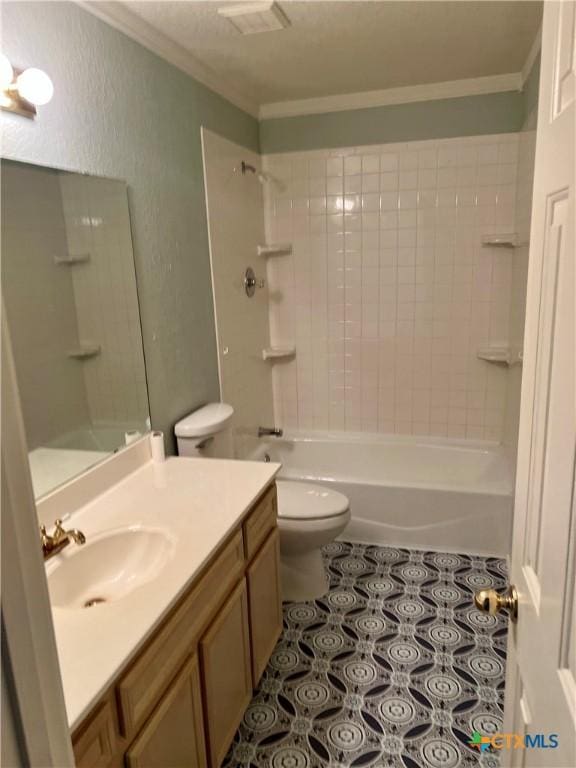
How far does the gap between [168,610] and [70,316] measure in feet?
3.27

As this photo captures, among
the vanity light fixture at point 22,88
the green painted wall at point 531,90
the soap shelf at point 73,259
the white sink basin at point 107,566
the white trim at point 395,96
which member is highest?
the white trim at point 395,96

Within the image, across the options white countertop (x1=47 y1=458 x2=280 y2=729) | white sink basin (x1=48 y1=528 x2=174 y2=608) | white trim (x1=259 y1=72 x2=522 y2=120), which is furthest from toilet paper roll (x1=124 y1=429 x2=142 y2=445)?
white trim (x1=259 y1=72 x2=522 y2=120)

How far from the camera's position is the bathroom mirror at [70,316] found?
1.55m

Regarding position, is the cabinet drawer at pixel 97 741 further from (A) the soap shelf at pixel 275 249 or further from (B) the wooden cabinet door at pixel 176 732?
(A) the soap shelf at pixel 275 249

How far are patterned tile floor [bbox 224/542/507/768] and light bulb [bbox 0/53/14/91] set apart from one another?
6.83 feet

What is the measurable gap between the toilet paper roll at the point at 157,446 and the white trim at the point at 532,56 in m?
2.24

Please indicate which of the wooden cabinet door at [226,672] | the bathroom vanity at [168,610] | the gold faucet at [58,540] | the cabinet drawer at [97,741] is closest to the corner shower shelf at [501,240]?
the bathroom vanity at [168,610]

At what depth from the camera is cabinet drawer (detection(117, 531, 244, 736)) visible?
3.72 ft

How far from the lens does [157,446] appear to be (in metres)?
2.14

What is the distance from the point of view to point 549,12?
850 mm

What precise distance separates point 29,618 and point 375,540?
2719 millimetres

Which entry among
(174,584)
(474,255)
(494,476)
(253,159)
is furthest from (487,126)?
(174,584)

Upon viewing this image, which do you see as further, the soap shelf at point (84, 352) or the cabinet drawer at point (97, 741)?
the soap shelf at point (84, 352)

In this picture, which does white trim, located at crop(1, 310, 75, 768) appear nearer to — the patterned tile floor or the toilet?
the patterned tile floor
